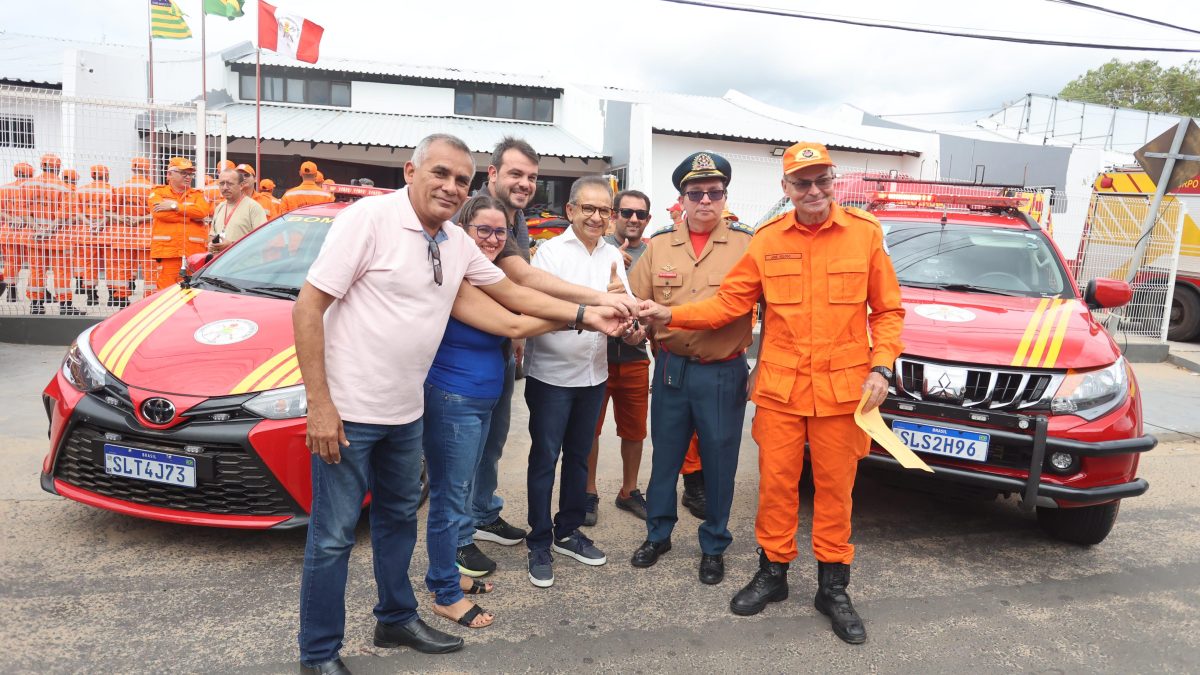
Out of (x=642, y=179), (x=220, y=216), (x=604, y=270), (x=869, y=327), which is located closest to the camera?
(x=869, y=327)

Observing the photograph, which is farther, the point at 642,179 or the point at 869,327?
the point at 642,179

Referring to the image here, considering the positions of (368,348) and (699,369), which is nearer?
(368,348)

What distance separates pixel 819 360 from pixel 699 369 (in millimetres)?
550

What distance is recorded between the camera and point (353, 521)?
2.41 meters

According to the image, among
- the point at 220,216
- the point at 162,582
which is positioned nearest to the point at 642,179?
the point at 220,216

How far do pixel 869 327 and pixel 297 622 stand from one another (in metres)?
2.54

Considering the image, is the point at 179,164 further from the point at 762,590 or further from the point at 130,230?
the point at 762,590

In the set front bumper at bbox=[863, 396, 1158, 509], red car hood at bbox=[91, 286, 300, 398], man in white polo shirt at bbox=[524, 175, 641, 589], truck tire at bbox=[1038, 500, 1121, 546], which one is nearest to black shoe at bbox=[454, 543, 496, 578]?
man in white polo shirt at bbox=[524, 175, 641, 589]

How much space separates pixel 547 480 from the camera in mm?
3260

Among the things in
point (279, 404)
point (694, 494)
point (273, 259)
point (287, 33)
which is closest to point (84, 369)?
point (279, 404)

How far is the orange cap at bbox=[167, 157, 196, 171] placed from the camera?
7.26 m

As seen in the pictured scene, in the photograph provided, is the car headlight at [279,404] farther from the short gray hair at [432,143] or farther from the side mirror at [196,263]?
the side mirror at [196,263]

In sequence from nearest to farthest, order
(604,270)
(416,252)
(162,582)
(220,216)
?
1. (416,252)
2. (162,582)
3. (604,270)
4. (220,216)

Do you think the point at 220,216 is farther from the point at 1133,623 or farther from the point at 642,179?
the point at 642,179
